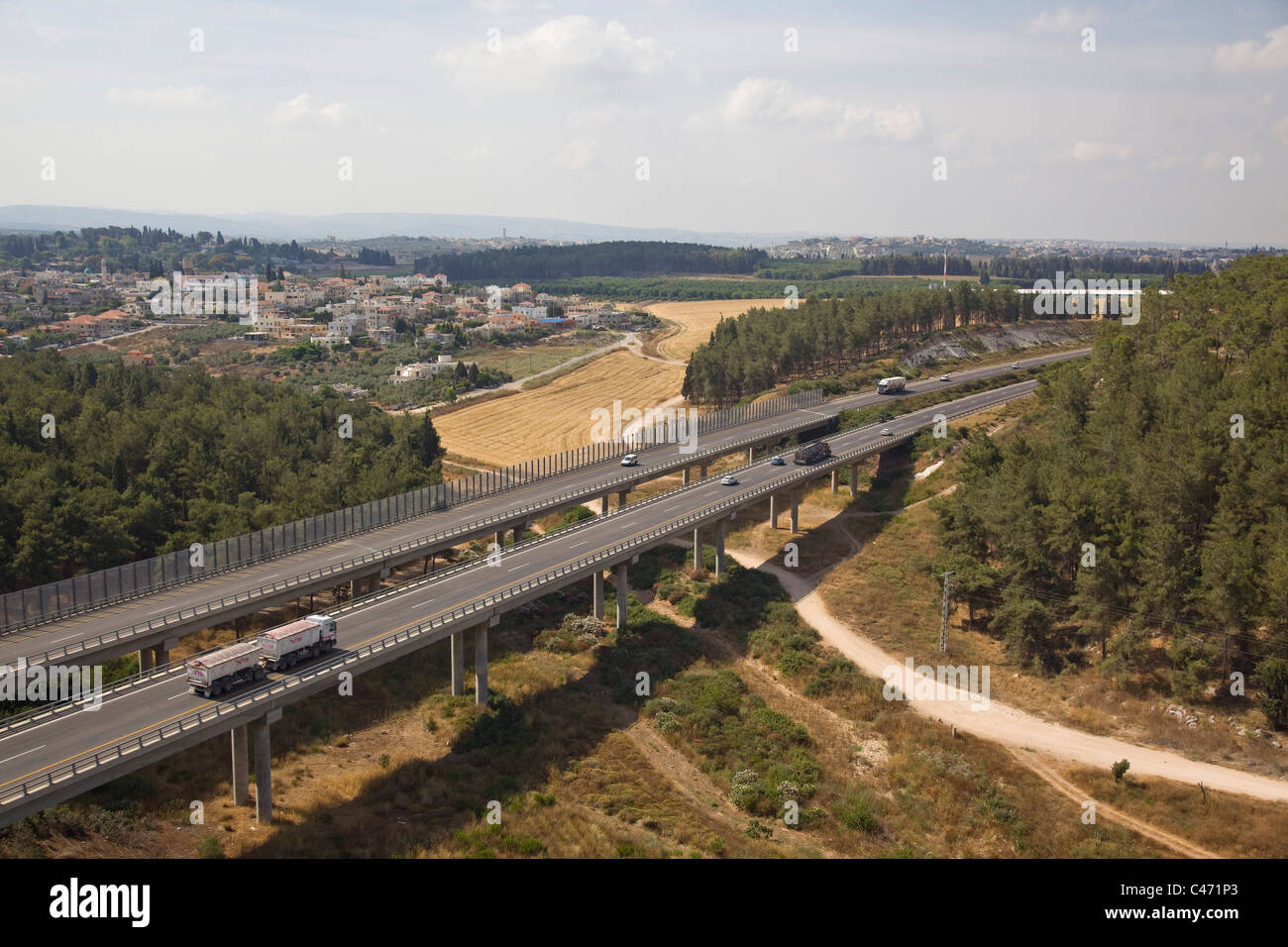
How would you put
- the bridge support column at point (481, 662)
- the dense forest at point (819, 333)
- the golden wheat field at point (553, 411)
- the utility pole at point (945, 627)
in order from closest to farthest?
the bridge support column at point (481, 662)
the utility pole at point (945, 627)
the golden wheat field at point (553, 411)
the dense forest at point (819, 333)

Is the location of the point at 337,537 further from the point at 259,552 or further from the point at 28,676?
the point at 28,676

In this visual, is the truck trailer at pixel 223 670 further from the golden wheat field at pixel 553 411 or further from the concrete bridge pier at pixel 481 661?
the golden wheat field at pixel 553 411

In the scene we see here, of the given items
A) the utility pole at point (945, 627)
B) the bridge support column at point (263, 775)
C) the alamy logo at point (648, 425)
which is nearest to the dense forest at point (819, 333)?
the alamy logo at point (648, 425)

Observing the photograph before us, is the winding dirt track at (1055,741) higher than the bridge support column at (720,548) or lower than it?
lower

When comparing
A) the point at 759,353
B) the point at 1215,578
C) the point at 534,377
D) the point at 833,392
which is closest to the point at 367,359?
the point at 534,377


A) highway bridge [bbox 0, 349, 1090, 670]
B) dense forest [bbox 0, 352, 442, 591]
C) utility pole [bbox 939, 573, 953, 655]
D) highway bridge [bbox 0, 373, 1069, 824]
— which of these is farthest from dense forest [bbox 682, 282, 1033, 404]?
utility pole [bbox 939, 573, 953, 655]

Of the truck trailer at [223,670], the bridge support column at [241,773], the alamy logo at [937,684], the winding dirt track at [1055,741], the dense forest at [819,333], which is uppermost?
the dense forest at [819,333]
